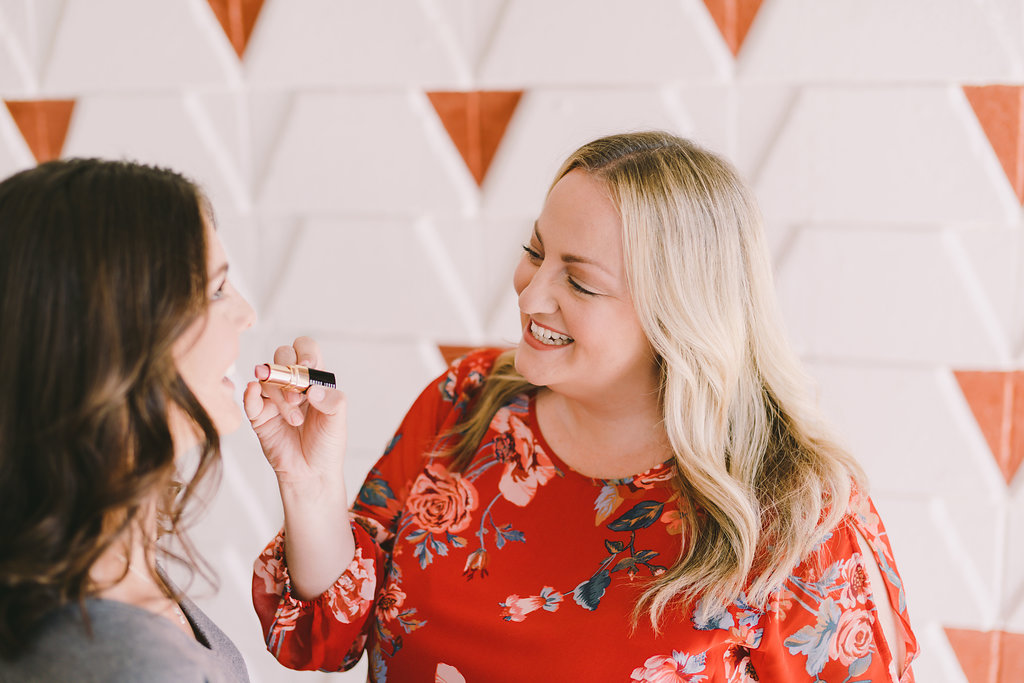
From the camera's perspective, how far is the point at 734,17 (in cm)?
143

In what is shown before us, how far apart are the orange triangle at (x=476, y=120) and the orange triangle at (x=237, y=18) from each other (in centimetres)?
39

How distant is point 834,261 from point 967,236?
198 mm

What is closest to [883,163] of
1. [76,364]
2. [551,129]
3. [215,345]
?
[551,129]

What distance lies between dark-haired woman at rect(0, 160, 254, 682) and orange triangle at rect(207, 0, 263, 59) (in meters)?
0.95

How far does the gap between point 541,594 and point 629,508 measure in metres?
0.16

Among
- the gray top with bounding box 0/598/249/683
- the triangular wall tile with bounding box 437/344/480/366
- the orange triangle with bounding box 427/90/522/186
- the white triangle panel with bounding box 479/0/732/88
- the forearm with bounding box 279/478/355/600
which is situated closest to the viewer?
the gray top with bounding box 0/598/249/683

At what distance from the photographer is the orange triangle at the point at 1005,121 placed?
133 centimetres

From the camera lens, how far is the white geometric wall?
4.51 ft

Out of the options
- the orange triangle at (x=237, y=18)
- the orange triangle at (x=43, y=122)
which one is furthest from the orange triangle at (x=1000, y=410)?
the orange triangle at (x=43, y=122)

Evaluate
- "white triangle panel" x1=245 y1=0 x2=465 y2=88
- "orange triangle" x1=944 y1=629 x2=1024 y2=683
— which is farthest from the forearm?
"orange triangle" x1=944 y1=629 x2=1024 y2=683

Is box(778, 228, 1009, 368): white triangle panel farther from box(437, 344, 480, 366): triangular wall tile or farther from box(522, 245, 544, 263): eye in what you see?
box(437, 344, 480, 366): triangular wall tile

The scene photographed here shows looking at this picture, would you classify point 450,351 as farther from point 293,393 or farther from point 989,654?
point 989,654

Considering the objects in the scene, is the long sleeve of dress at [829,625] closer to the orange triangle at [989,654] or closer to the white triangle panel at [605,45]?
the orange triangle at [989,654]

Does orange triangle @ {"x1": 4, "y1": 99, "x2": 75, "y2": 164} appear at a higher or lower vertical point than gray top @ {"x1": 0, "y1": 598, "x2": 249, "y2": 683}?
higher
